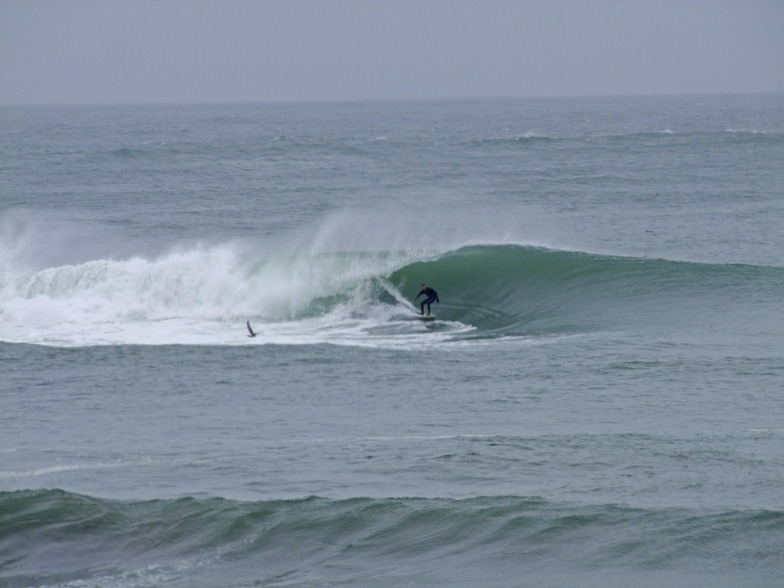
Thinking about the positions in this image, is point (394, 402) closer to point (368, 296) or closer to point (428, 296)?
point (428, 296)

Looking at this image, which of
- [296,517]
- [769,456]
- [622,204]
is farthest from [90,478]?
[622,204]

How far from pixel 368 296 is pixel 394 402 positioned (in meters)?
9.26

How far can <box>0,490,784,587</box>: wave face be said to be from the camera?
1088cm

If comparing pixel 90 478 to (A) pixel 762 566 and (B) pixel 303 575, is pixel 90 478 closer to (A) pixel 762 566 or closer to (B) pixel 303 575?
(B) pixel 303 575

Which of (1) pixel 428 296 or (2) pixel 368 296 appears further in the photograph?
(2) pixel 368 296

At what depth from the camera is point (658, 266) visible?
1097 inches

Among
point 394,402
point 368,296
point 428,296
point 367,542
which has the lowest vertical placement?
point 367,542

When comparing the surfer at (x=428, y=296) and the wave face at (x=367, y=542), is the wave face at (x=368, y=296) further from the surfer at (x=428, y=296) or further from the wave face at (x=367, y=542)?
the wave face at (x=367, y=542)

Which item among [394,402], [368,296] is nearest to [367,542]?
[394,402]

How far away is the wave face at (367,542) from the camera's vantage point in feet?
35.7

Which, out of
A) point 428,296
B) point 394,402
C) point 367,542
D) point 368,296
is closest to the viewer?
point 367,542

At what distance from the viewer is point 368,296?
26.3m

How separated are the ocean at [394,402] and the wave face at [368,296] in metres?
0.09

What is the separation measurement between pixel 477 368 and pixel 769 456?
650 centimetres
